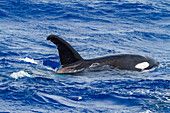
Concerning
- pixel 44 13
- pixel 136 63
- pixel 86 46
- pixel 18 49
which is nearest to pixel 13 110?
pixel 136 63

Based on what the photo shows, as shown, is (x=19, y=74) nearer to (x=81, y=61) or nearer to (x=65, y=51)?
(x=65, y=51)

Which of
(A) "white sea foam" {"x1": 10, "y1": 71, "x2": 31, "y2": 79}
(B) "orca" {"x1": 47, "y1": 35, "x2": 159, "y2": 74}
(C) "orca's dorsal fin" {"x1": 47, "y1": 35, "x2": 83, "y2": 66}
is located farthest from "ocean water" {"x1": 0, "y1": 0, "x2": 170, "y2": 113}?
(C) "orca's dorsal fin" {"x1": 47, "y1": 35, "x2": 83, "y2": 66}

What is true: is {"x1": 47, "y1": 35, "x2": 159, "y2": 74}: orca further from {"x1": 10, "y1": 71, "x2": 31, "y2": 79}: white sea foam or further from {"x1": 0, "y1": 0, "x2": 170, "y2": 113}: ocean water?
{"x1": 10, "y1": 71, "x2": 31, "y2": 79}: white sea foam

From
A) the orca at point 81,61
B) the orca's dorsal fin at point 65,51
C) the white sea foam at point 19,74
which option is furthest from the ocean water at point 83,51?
the orca's dorsal fin at point 65,51

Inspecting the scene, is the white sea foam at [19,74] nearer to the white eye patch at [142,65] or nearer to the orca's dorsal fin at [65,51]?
the orca's dorsal fin at [65,51]

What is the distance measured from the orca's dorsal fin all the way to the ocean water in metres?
0.57

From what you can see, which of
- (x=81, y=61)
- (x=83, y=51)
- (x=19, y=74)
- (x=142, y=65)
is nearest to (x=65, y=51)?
(x=81, y=61)

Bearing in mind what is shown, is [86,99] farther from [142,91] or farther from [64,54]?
[64,54]

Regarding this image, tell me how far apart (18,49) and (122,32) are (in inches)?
242

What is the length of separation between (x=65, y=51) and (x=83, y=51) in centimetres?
368

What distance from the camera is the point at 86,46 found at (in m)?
14.4

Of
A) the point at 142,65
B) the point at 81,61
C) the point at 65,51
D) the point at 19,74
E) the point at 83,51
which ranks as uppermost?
the point at 65,51

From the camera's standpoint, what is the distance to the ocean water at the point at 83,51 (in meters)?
7.83

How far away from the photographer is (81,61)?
10.2 m
